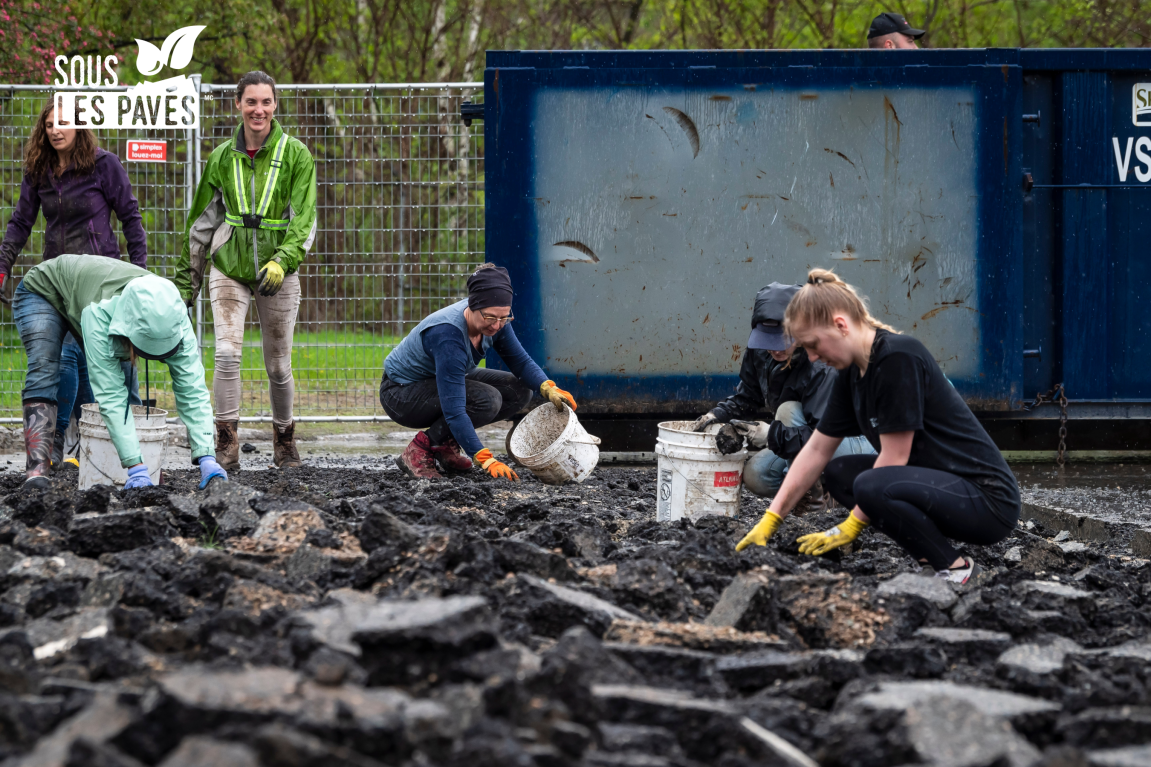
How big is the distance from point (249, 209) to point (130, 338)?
1.75 meters

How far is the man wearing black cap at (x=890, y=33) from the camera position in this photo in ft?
23.0

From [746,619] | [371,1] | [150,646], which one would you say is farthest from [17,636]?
[371,1]

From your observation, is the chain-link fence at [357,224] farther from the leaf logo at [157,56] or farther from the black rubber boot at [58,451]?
the black rubber boot at [58,451]

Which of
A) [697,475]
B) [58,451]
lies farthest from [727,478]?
[58,451]

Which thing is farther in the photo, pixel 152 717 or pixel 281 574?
pixel 281 574

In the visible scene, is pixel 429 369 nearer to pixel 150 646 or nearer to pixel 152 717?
pixel 150 646

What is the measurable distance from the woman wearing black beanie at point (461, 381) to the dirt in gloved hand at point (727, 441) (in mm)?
1306

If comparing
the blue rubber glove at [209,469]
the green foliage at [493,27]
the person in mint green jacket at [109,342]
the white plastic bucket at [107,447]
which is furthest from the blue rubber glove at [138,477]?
the green foliage at [493,27]

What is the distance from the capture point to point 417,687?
2285mm

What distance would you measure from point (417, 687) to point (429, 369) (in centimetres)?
377

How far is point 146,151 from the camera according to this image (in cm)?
775

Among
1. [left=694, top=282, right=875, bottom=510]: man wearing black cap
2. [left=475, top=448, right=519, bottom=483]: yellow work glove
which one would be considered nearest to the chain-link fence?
[left=475, top=448, right=519, bottom=483]: yellow work glove

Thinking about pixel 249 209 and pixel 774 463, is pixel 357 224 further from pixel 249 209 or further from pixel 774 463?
pixel 774 463

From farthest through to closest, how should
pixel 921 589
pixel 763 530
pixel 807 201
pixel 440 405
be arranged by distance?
pixel 807 201
pixel 440 405
pixel 763 530
pixel 921 589
